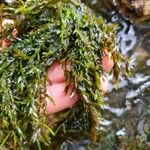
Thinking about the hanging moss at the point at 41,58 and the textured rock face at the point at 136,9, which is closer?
the hanging moss at the point at 41,58

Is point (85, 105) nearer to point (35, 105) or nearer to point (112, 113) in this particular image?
point (35, 105)

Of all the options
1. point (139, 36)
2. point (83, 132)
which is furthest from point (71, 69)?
point (139, 36)

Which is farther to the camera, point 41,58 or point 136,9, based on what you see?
point 136,9

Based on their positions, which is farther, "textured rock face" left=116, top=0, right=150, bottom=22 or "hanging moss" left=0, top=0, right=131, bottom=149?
"textured rock face" left=116, top=0, right=150, bottom=22
